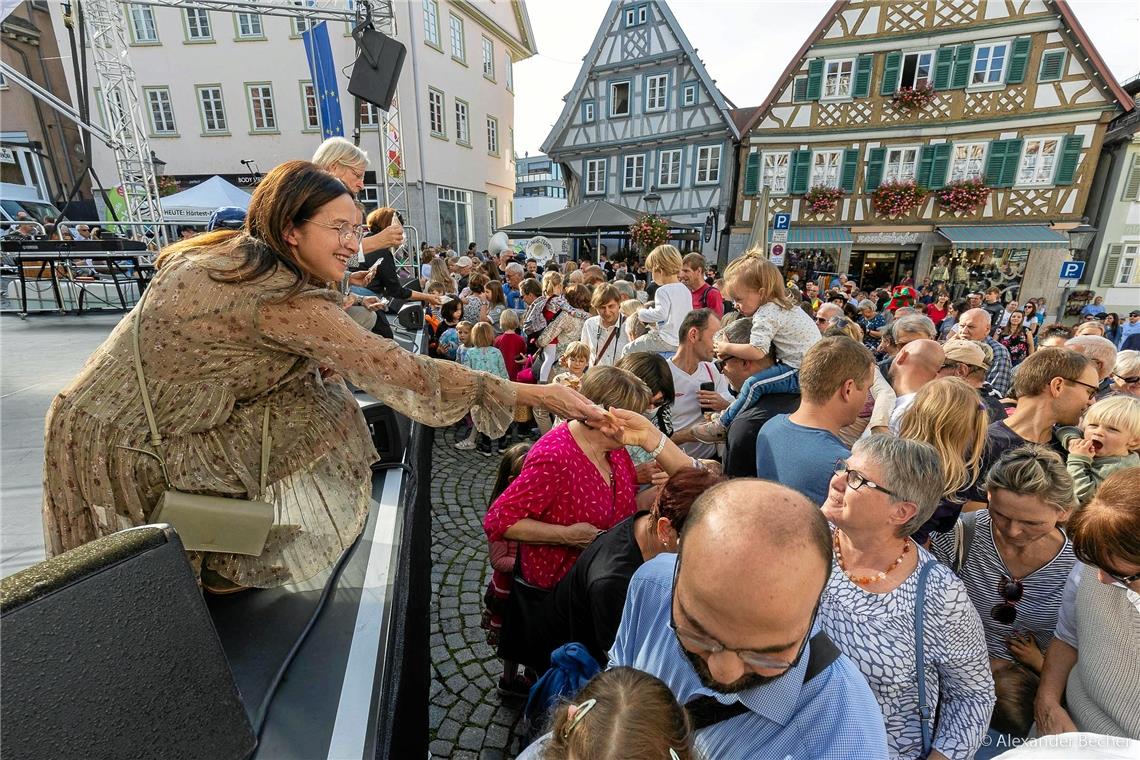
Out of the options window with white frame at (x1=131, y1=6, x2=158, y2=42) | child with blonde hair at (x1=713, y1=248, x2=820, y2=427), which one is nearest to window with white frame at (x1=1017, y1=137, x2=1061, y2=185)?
child with blonde hair at (x1=713, y1=248, x2=820, y2=427)

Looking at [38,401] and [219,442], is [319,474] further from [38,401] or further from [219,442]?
[38,401]

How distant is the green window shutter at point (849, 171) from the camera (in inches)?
678

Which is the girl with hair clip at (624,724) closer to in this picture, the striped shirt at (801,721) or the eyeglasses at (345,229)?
the striped shirt at (801,721)

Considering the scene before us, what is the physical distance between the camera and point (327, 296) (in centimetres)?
150

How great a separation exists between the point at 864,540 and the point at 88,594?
192cm

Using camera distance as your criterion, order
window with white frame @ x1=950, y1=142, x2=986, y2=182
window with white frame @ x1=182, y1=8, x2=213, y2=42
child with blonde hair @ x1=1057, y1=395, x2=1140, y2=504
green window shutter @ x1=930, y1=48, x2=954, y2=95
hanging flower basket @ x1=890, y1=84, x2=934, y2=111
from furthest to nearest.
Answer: window with white frame @ x1=182, y1=8, x2=213, y2=42 → window with white frame @ x1=950, y1=142, x2=986, y2=182 → hanging flower basket @ x1=890, y1=84, x2=934, y2=111 → green window shutter @ x1=930, y1=48, x2=954, y2=95 → child with blonde hair @ x1=1057, y1=395, x2=1140, y2=504

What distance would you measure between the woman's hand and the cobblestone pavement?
1.03 meters

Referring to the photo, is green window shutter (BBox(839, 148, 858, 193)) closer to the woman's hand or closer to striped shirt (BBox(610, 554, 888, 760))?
the woman's hand

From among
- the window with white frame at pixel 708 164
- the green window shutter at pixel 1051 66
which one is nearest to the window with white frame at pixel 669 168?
the window with white frame at pixel 708 164

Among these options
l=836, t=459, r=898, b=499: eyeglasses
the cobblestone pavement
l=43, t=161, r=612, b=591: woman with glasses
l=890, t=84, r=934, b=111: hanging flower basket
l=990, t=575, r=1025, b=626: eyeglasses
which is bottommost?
the cobblestone pavement

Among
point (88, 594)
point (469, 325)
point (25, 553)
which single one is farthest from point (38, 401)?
point (88, 594)

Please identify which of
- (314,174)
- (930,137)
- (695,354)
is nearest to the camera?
(314,174)

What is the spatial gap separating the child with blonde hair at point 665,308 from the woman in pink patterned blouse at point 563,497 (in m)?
2.08

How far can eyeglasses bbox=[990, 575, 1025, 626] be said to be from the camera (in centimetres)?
187
